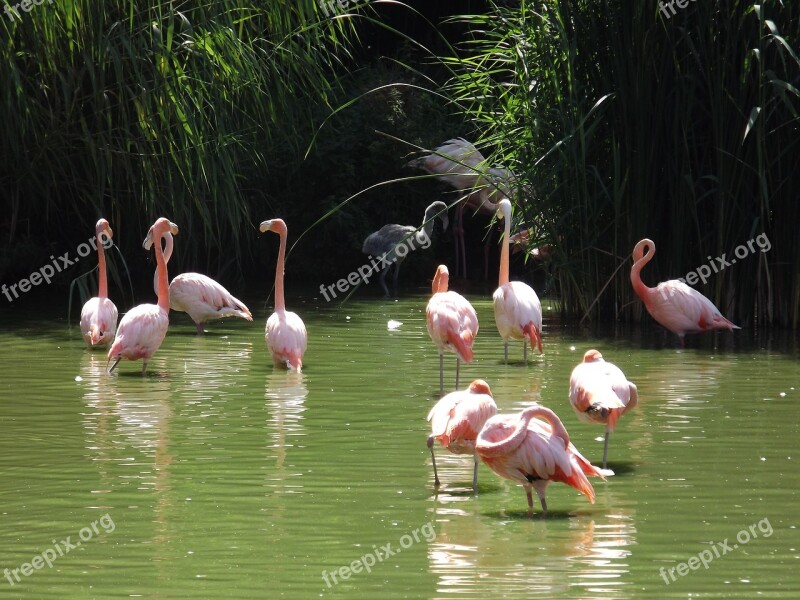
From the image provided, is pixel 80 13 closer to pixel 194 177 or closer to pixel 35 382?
pixel 194 177

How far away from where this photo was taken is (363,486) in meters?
5.16

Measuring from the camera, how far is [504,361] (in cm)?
863

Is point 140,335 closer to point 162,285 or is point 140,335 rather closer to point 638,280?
point 162,285

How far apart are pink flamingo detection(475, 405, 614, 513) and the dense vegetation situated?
13.9ft

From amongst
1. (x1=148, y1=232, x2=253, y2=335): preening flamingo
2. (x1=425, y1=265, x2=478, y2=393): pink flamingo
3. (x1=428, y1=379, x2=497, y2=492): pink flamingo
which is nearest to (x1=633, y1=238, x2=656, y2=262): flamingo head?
(x1=425, y1=265, x2=478, y2=393): pink flamingo

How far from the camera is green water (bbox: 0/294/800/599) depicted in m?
4.03

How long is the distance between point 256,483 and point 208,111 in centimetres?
651

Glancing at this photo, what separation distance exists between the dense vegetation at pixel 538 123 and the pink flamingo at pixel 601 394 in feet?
11.5

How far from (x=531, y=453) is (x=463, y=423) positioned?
459 mm

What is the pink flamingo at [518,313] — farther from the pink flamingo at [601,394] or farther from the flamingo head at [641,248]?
the pink flamingo at [601,394]

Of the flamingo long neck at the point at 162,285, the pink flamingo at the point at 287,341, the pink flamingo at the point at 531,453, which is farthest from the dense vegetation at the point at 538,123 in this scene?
the pink flamingo at the point at 531,453

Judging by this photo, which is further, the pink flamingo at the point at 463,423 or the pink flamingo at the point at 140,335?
the pink flamingo at the point at 140,335

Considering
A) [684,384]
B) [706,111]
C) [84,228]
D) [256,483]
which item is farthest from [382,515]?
[84,228]

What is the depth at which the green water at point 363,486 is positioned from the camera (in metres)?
4.03
